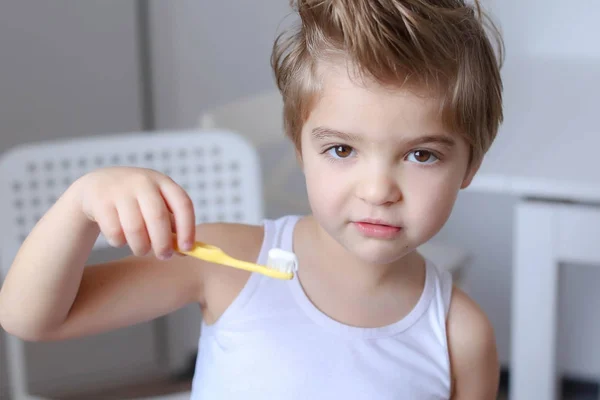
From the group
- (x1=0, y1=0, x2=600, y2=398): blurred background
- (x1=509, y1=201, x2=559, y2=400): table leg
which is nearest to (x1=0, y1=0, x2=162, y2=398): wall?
(x1=0, y1=0, x2=600, y2=398): blurred background

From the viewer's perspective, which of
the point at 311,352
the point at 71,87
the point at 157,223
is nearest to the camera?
the point at 157,223

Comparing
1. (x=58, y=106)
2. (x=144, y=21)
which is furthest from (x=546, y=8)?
(x=58, y=106)

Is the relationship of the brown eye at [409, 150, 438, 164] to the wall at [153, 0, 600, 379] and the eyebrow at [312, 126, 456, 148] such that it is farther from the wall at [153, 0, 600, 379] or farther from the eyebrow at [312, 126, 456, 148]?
the wall at [153, 0, 600, 379]

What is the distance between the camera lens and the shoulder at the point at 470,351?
90 centimetres

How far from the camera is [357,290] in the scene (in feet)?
2.91

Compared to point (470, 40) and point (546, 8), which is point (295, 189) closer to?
point (546, 8)

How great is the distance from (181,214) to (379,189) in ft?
0.53

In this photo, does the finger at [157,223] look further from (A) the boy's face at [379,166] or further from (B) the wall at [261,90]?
(B) the wall at [261,90]

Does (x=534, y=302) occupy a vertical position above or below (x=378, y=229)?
below

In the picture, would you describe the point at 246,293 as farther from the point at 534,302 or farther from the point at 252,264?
the point at 534,302

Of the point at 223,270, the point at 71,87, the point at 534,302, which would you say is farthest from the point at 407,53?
the point at 71,87

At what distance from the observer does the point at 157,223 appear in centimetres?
66

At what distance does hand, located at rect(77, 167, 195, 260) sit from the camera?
0.66 m

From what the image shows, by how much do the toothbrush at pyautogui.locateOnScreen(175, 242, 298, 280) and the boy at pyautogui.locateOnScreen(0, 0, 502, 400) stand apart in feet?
0.05
